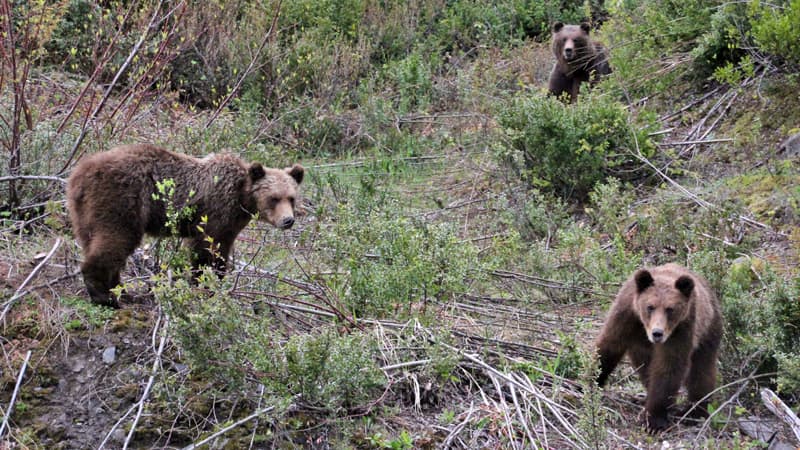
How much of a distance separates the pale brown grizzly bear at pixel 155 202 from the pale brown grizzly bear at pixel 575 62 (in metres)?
7.12

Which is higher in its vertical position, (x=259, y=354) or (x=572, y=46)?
(x=259, y=354)

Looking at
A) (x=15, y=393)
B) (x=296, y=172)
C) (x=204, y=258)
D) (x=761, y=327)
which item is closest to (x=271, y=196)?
(x=296, y=172)

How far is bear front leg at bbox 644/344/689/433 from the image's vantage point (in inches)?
242

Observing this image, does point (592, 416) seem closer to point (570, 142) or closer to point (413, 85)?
point (570, 142)

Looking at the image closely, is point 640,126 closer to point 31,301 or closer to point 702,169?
point 702,169

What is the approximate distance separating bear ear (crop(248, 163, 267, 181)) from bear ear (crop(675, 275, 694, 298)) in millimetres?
3234

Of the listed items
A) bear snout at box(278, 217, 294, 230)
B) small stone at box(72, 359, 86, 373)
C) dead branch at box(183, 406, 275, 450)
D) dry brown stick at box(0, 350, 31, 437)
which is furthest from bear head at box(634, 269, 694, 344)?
Result: dry brown stick at box(0, 350, 31, 437)

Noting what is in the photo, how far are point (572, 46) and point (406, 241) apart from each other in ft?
25.8

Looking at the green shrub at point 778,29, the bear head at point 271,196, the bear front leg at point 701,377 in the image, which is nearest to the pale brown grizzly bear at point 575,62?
the green shrub at point 778,29

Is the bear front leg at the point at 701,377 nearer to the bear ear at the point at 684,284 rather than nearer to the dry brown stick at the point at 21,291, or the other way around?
the bear ear at the point at 684,284

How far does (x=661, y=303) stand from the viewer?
20.1 ft

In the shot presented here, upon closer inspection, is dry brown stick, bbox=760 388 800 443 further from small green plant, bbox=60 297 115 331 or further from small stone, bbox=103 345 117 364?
small green plant, bbox=60 297 115 331

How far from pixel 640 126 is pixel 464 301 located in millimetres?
4699

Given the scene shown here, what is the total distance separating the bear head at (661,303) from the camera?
A: 604 centimetres
